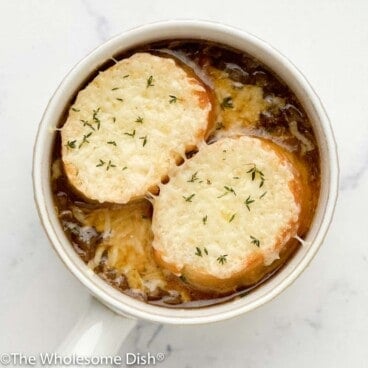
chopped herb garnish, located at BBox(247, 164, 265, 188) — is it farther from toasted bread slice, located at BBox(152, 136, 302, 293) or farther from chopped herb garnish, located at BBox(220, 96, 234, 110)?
chopped herb garnish, located at BBox(220, 96, 234, 110)

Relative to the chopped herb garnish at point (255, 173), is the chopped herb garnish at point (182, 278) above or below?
below

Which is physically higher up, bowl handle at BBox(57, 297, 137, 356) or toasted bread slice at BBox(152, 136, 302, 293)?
→ toasted bread slice at BBox(152, 136, 302, 293)

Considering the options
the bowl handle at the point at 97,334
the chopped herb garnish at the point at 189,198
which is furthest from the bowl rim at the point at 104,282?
the chopped herb garnish at the point at 189,198

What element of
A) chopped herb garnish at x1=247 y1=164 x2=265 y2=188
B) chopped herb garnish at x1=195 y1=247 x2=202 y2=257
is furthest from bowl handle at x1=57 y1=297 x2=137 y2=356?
chopped herb garnish at x1=247 y1=164 x2=265 y2=188

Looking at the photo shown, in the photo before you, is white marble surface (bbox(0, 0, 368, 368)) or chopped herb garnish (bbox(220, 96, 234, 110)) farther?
white marble surface (bbox(0, 0, 368, 368))

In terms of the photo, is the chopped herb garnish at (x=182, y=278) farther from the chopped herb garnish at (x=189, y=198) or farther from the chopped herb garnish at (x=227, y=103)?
the chopped herb garnish at (x=227, y=103)

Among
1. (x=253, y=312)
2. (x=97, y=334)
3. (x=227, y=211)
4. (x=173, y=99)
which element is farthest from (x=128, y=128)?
(x=253, y=312)

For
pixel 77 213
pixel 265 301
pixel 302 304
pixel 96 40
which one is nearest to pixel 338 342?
pixel 302 304
